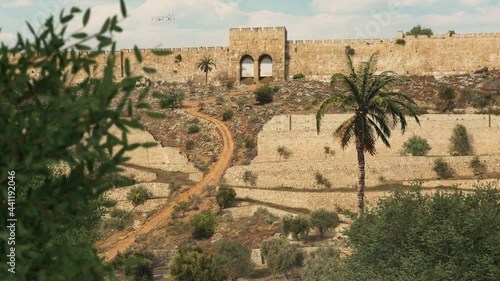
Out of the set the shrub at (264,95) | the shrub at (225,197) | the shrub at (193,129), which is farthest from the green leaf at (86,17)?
the shrub at (264,95)

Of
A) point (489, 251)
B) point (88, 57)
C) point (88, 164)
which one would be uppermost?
point (88, 57)

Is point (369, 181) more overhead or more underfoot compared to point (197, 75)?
more underfoot

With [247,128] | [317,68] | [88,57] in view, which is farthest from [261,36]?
[88,57]

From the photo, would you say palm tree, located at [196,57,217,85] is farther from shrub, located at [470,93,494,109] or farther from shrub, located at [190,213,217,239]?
shrub, located at [190,213,217,239]

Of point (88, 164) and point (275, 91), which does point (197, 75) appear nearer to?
point (275, 91)

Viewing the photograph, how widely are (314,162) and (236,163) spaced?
6010 millimetres

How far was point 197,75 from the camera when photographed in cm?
7231

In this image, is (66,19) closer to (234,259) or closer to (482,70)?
(234,259)

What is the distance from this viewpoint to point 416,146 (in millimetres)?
50688

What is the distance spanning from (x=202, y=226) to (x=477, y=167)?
15414 millimetres

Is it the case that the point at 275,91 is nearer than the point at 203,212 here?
No

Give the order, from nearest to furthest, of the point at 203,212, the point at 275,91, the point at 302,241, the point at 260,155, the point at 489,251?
the point at 489,251, the point at 302,241, the point at 203,212, the point at 260,155, the point at 275,91

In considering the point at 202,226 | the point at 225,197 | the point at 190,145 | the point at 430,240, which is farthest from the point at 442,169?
the point at 430,240

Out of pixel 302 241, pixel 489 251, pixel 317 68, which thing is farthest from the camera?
pixel 317 68
